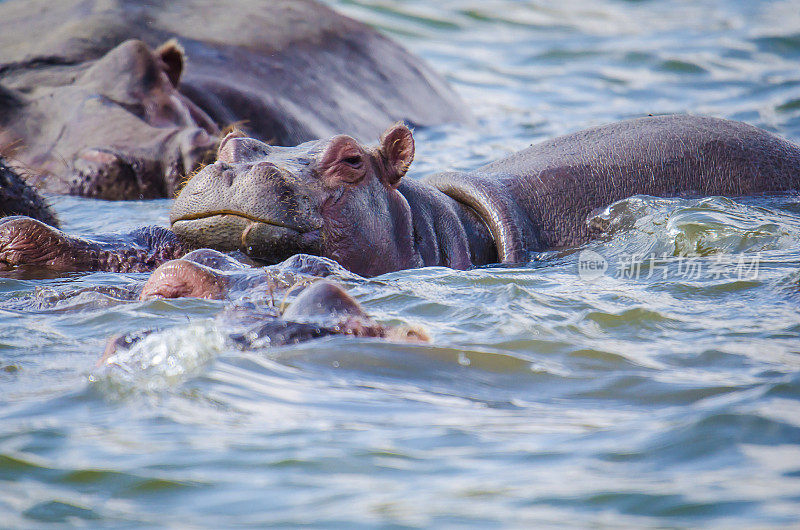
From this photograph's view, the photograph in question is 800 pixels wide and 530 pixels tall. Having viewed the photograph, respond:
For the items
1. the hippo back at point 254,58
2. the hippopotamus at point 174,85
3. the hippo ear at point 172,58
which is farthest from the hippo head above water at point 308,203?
the hippo back at point 254,58

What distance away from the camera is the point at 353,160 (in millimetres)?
4562

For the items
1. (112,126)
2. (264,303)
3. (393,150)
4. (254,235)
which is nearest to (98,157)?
(112,126)

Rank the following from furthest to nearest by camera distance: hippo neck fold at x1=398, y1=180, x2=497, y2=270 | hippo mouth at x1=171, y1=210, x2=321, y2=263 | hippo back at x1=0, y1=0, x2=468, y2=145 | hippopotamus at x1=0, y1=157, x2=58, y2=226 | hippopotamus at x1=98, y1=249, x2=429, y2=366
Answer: hippo back at x1=0, y1=0, x2=468, y2=145
hippo neck fold at x1=398, y1=180, x2=497, y2=270
hippopotamus at x1=0, y1=157, x2=58, y2=226
hippo mouth at x1=171, y1=210, x2=321, y2=263
hippopotamus at x1=98, y1=249, x2=429, y2=366

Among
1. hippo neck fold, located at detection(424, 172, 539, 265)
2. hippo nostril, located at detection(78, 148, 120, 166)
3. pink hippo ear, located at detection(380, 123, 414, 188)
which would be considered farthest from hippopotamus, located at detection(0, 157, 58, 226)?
hippo neck fold, located at detection(424, 172, 539, 265)

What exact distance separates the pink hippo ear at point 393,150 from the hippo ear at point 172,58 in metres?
2.60

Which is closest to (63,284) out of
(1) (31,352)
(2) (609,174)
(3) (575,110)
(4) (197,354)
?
(1) (31,352)

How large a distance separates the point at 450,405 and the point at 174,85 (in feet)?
15.7

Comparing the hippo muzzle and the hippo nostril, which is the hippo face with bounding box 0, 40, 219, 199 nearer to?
the hippo nostril

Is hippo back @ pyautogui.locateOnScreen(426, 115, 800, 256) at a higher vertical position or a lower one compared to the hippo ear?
lower

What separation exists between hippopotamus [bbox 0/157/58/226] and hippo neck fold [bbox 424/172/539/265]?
195cm

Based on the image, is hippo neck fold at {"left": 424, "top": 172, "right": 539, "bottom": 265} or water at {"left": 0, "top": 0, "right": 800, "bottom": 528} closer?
water at {"left": 0, "top": 0, "right": 800, "bottom": 528}

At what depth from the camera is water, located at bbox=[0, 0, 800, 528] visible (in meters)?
2.22

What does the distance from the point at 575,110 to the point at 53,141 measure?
5550 millimetres

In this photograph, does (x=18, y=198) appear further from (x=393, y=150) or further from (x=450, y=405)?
(x=450, y=405)
